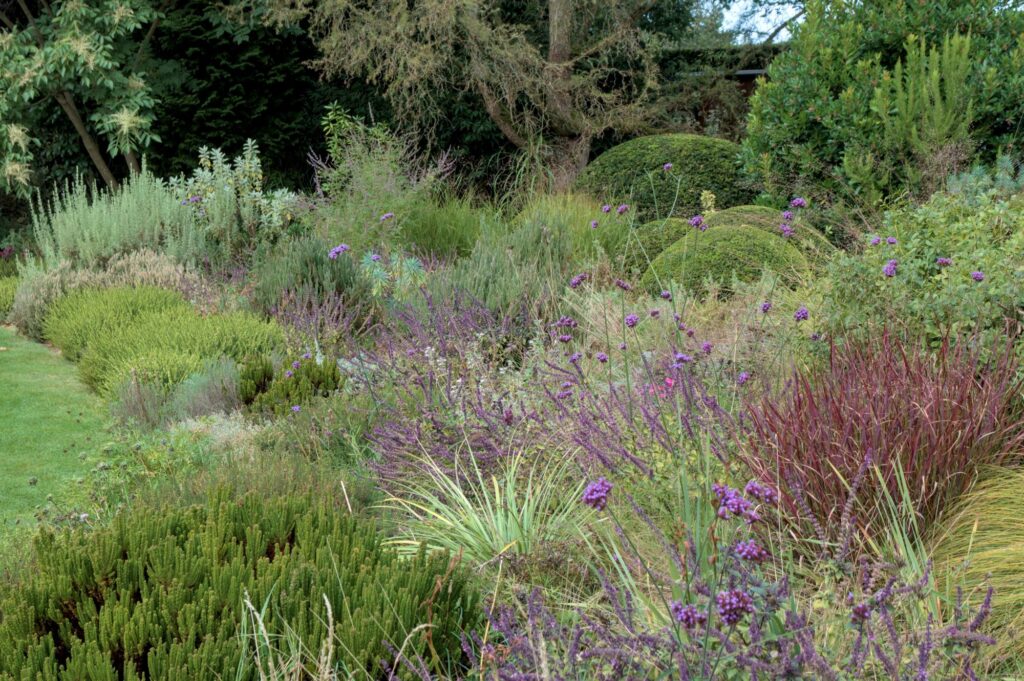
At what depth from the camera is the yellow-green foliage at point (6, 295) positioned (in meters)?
8.96

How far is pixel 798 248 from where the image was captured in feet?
24.1

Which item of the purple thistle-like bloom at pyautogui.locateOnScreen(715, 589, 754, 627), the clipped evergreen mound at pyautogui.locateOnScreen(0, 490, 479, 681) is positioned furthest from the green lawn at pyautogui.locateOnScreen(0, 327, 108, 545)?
the purple thistle-like bloom at pyautogui.locateOnScreen(715, 589, 754, 627)

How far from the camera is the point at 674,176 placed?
32.4 ft

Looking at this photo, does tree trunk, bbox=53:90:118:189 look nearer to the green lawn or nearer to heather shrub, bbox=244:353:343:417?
the green lawn

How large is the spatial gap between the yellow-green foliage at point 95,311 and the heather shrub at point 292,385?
1.98m

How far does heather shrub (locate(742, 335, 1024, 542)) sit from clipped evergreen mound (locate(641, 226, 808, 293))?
10.5ft

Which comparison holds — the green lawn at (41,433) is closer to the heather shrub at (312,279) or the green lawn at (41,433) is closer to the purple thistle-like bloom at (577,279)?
the heather shrub at (312,279)

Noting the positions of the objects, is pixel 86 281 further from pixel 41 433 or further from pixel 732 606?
pixel 732 606

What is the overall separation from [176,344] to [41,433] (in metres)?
1.22

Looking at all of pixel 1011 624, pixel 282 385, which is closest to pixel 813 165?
pixel 282 385

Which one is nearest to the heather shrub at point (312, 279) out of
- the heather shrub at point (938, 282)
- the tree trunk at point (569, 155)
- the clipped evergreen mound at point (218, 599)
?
the heather shrub at point (938, 282)

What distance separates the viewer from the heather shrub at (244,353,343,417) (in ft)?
17.4

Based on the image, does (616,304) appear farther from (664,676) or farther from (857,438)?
(664,676)

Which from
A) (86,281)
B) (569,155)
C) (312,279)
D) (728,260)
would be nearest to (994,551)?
(728,260)
